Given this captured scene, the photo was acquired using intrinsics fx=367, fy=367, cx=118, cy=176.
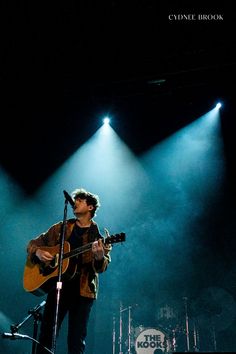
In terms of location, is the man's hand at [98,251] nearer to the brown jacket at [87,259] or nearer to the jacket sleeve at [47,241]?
the brown jacket at [87,259]

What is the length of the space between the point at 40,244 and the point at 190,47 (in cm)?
462

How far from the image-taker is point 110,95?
27.5ft

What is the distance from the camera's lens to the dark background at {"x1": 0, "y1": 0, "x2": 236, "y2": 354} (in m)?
6.21

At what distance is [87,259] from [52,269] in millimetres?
387

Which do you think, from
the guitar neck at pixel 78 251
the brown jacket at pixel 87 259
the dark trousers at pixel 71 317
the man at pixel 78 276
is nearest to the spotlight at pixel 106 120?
the man at pixel 78 276

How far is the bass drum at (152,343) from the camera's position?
6.91 meters

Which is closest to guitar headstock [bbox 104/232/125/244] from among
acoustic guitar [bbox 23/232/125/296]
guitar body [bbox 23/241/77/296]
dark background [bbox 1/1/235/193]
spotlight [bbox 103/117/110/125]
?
acoustic guitar [bbox 23/232/125/296]

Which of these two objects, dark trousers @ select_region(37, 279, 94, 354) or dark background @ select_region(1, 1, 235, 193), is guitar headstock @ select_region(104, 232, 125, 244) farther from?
dark background @ select_region(1, 1, 235, 193)

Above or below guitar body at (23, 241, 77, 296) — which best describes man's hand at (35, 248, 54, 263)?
above

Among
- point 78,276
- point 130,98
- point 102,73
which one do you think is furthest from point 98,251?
point 130,98

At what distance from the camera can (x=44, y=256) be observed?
158 inches

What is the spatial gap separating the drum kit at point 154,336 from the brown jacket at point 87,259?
11.9 ft

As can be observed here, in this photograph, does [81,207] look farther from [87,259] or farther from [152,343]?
[152,343]

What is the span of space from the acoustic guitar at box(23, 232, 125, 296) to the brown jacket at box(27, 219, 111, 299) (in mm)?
95
